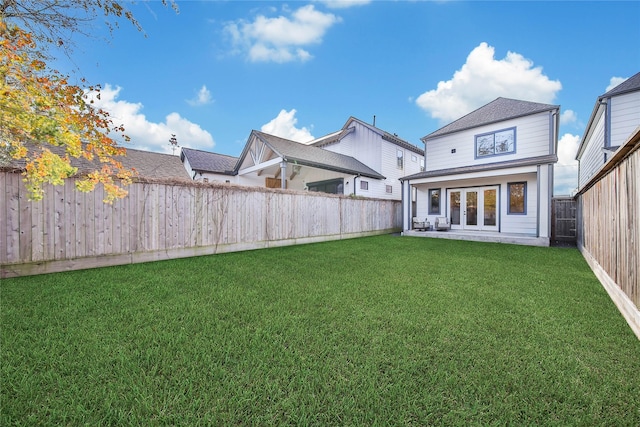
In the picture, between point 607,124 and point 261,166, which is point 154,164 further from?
point 607,124

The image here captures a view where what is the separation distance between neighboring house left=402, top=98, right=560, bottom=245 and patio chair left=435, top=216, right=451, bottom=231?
0.30 metres

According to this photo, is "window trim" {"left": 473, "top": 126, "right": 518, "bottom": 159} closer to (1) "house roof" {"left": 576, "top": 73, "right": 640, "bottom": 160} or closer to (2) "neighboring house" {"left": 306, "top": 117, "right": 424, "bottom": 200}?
(1) "house roof" {"left": 576, "top": 73, "right": 640, "bottom": 160}

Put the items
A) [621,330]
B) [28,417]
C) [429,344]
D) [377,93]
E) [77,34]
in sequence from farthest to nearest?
[377,93] < [77,34] < [621,330] < [429,344] < [28,417]

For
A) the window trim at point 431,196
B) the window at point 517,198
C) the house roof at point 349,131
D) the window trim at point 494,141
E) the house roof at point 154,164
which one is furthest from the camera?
the house roof at point 349,131

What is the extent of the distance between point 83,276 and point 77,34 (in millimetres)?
3960

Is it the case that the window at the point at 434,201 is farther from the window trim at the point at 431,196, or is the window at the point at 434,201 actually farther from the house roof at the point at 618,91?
the house roof at the point at 618,91

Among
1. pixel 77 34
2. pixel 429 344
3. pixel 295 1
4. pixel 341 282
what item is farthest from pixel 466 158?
pixel 77 34

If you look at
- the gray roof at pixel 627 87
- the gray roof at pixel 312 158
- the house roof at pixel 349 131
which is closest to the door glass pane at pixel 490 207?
the gray roof at pixel 627 87

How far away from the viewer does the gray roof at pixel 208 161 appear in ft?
59.5

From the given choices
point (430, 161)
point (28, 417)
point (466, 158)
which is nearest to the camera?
point (28, 417)

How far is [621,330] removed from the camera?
2.49m

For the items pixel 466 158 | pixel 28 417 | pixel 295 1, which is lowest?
pixel 28 417

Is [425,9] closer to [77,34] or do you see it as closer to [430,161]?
[430,161]

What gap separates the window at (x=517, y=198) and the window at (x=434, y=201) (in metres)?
2.82
